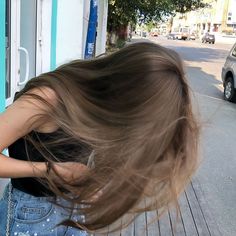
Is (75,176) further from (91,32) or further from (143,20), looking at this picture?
(143,20)

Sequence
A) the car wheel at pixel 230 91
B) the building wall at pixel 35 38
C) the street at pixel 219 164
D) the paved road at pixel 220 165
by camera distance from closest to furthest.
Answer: the street at pixel 219 164 → the paved road at pixel 220 165 → the building wall at pixel 35 38 → the car wheel at pixel 230 91

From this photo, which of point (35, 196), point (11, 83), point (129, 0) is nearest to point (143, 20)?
point (129, 0)

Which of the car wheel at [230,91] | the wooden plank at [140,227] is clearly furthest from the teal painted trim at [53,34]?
the car wheel at [230,91]

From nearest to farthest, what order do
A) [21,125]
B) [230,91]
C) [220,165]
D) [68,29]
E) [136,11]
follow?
1. [21,125]
2. [220,165]
3. [68,29]
4. [230,91]
5. [136,11]

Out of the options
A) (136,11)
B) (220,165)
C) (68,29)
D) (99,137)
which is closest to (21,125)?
(99,137)

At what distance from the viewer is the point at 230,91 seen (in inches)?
473

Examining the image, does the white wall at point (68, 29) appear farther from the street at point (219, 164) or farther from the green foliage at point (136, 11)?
the green foliage at point (136, 11)

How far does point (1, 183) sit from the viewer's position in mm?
3457

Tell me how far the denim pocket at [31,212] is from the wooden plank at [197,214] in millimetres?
2545

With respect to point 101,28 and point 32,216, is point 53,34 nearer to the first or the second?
point 32,216

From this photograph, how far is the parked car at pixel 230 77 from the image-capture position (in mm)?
11694

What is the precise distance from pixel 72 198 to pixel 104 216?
0.39 feet

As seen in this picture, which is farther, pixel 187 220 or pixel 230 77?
pixel 230 77

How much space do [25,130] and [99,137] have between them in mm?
234
